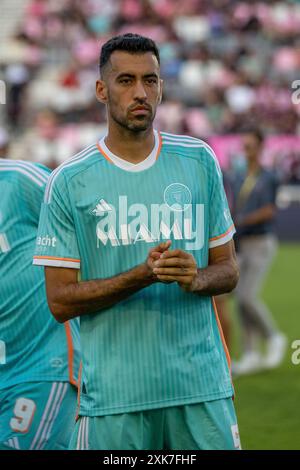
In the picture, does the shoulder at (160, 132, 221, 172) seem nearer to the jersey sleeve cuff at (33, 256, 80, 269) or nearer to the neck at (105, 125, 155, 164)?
the neck at (105, 125, 155, 164)

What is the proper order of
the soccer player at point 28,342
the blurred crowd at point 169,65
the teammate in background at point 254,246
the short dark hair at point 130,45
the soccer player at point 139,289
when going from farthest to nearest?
the blurred crowd at point 169,65 → the teammate in background at point 254,246 → the soccer player at point 28,342 → the short dark hair at point 130,45 → the soccer player at point 139,289

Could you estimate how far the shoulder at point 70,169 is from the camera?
3.94 metres

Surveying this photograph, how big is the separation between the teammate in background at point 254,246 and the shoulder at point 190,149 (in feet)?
20.7

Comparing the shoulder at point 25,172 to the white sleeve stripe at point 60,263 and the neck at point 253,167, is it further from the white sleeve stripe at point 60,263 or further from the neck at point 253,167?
the neck at point 253,167

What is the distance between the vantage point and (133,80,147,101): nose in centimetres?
387

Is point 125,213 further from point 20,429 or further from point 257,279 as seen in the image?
point 257,279

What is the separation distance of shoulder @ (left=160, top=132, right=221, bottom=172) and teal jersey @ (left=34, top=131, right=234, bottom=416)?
0.05 metres

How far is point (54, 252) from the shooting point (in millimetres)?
3939

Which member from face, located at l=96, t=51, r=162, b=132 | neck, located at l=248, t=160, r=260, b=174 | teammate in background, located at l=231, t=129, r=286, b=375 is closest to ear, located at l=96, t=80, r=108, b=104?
face, located at l=96, t=51, r=162, b=132

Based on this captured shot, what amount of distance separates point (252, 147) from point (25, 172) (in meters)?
5.78

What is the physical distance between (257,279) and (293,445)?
3398mm

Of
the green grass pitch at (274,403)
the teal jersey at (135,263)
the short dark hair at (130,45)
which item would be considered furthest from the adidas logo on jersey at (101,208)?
the green grass pitch at (274,403)

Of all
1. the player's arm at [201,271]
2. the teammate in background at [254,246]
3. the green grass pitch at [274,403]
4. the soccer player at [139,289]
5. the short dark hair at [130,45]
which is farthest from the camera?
the teammate in background at [254,246]
